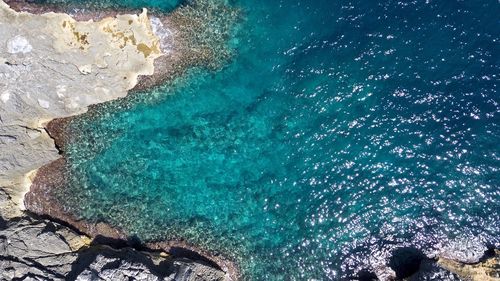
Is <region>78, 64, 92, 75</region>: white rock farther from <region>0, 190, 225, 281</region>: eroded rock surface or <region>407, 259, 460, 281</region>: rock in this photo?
<region>407, 259, 460, 281</region>: rock

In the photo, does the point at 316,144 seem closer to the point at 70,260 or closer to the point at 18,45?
the point at 70,260

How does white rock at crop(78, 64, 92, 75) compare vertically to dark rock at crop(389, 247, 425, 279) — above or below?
above

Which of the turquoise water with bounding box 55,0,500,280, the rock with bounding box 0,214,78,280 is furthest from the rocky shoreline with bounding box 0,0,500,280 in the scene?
the turquoise water with bounding box 55,0,500,280

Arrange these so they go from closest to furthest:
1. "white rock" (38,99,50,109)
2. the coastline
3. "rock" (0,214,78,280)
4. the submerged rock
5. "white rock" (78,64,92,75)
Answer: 1. "rock" (0,214,78,280)
2. the submerged rock
3. the coastline
4. "white rock" (38,99,50,109)
5. "white rock" (78,64,92,75)

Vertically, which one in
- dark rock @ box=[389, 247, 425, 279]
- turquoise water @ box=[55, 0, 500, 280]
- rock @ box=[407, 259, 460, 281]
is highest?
turquoise water @ box=[55, 0, 500, 280]

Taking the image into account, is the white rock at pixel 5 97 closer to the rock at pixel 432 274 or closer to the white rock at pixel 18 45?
the white rock at pixel 18 45

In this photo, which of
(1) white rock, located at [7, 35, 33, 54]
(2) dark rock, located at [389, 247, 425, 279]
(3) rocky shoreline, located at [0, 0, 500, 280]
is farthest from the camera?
(2) dark rock, located at [389, 247, 425, 279]

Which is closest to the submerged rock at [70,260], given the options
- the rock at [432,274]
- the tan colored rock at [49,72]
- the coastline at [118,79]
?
the coastline at [118,79]
